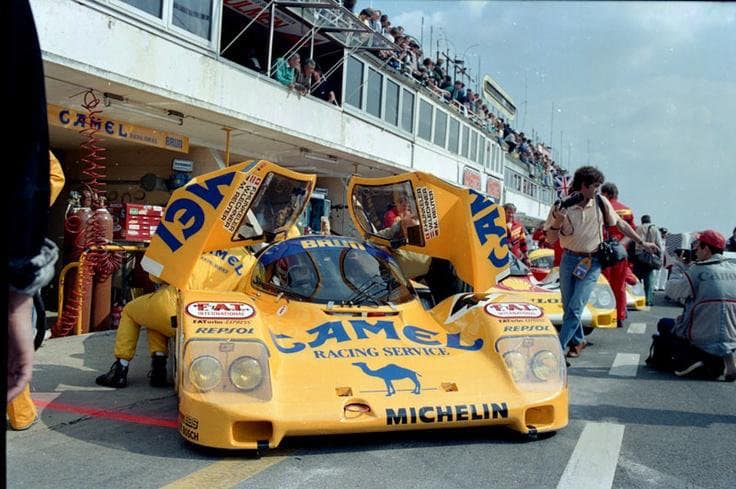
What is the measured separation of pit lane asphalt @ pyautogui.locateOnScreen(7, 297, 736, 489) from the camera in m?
3.00

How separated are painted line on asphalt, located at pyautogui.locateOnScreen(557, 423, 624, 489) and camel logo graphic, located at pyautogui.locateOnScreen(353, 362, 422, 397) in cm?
88

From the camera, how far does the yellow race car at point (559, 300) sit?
7125 mm

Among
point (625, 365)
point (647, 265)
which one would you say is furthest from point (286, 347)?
point (647, 265)

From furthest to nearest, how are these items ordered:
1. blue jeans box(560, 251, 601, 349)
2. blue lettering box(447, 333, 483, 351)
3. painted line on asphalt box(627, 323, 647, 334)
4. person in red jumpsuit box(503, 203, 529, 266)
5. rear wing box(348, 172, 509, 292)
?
person in red jumpsuit box(503, 203, 529, 266)
painted line on asphalt box(627, 323, 647, 334)
blue jeans box(560, 251, 601, 349)
rear wing box(348, 172, 509, 292)
blue lettering box(447, 333, 483, 351)

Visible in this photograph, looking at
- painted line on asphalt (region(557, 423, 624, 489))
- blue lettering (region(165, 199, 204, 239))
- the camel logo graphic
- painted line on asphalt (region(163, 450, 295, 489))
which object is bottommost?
painted line on asphalt (region(163, 450, 295, 489))

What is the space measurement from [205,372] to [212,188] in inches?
71.2

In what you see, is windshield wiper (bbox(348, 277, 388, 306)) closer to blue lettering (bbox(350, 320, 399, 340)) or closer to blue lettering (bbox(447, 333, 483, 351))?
blue lettering (bbox(350, 320, 399, 340))

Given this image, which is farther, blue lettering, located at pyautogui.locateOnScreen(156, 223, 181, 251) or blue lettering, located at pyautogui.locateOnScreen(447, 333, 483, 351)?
blue lettering, located at pyautogui.locateOnScreen(156, 223, 181, 251)

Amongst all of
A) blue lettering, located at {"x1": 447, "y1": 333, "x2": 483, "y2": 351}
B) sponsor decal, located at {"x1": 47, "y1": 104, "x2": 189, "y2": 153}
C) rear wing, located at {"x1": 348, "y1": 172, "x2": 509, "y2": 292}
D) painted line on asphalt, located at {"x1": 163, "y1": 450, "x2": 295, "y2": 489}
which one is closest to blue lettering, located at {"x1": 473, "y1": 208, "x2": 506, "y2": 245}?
rear wing, located at {"x1": 348, "y1": 172, "x2": 509, "y2": 292}

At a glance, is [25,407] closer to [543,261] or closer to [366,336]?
[366,336]

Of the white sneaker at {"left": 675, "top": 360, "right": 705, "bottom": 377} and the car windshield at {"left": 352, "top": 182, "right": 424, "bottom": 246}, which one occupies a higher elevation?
the car windshield at {"left": 352, "top": 182, "right": 424, "bottom": 246}

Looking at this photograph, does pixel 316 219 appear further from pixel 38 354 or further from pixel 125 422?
pixel 125 422

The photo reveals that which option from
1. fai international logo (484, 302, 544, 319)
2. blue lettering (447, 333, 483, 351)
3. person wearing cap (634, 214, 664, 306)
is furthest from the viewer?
person wearing cap (634, 214, 664, 306)

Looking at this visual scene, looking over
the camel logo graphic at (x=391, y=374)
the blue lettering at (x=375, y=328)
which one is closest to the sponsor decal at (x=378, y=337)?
the blue lettering at (x=375, y=328)
